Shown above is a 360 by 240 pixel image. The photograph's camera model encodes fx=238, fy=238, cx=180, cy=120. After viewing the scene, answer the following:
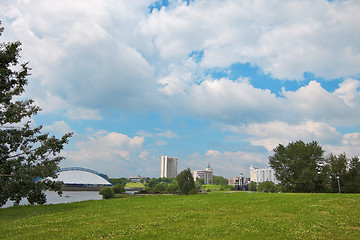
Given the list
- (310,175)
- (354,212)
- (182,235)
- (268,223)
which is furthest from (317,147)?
(182,235)

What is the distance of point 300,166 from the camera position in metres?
57.4

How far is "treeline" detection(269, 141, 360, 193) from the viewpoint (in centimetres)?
5584

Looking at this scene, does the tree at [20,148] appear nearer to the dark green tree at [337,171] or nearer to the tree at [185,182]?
the tree at [185,182]

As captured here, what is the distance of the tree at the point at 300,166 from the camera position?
5481 centimetres

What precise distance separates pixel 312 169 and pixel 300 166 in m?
2.58

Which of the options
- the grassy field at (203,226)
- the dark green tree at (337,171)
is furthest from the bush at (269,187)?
the grassy field at (203,226)

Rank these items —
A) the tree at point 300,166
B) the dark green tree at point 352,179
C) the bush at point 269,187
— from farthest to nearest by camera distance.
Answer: the bush at point 269,187
the dark green tree at point 352,179
the tree at point 300,166

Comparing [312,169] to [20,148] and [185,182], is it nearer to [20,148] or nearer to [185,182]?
[185,182]

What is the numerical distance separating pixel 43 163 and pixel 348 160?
229ft

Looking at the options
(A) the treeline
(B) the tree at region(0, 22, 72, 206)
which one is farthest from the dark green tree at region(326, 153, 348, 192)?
(B) the tree at region(0, 22, 72, 206)

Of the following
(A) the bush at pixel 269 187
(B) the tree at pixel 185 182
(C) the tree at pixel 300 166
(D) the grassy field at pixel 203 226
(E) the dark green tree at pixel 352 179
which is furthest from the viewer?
(A) the bush at pixel 269 187

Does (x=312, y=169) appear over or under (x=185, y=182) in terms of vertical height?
over

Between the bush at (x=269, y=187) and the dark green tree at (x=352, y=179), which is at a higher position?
the dark green tree at (x=352, y=179)

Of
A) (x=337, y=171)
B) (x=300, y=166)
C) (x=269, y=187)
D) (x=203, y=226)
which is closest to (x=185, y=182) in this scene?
(x=300, y=166)
